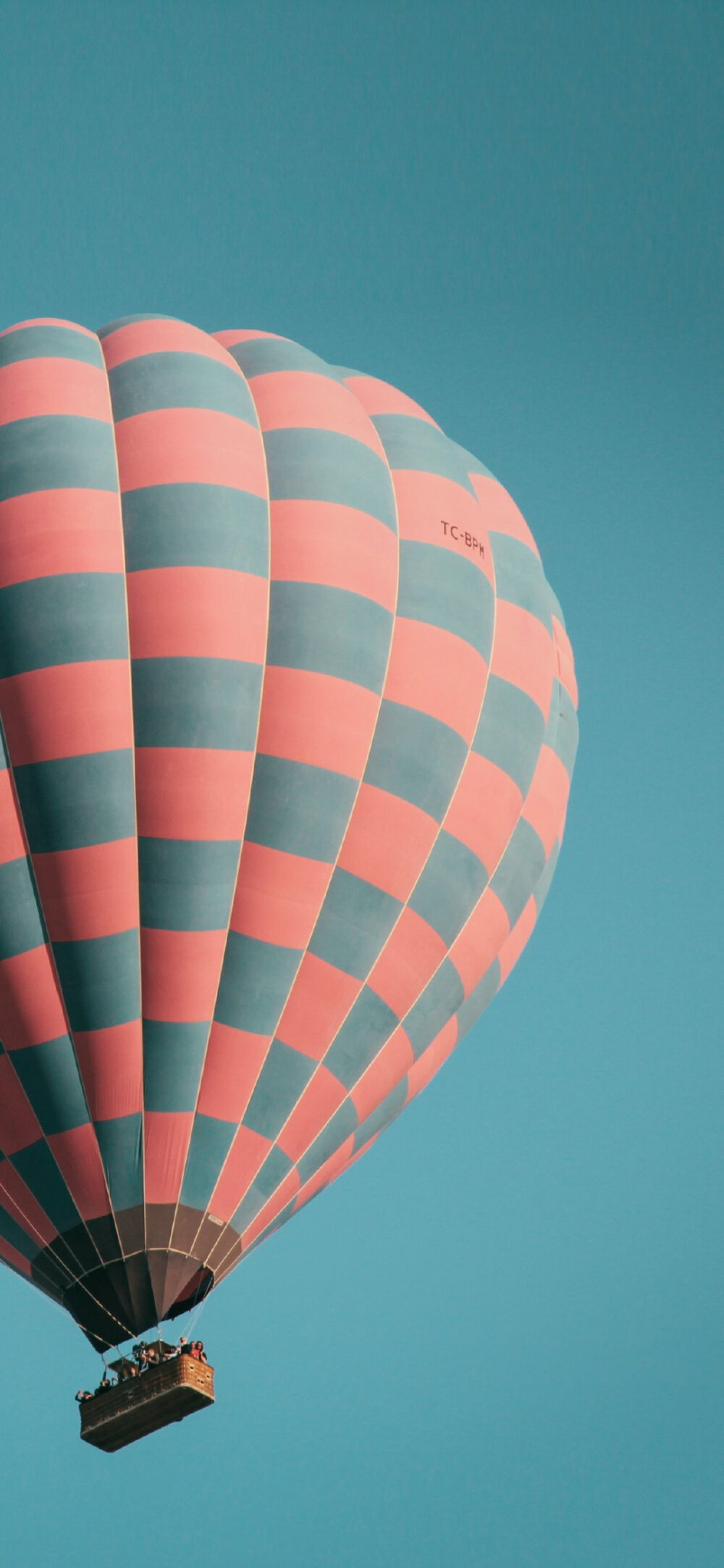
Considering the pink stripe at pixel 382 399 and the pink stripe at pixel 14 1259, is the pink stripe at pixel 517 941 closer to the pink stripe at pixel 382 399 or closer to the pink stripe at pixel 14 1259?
the pink stripe at pixel 382 399

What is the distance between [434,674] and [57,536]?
3.12m

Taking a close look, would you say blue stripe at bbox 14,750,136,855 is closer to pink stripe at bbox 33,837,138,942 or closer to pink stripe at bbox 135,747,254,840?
pink stripe at bbox 33,837,138,942

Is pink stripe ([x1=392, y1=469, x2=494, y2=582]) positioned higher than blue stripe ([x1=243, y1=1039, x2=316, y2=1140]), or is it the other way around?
pink stripe ([x1=392, y1=469, x2=494, y2=582])

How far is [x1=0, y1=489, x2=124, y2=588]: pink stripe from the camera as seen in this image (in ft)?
48.0

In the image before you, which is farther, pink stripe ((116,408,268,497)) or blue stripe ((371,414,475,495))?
blue stripe ((371,414,475,495))

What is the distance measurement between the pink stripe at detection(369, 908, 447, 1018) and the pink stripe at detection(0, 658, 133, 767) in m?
2.76

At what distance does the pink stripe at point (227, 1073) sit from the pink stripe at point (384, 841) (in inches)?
59.9

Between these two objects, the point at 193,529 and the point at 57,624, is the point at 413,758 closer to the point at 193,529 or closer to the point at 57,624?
the point at 193,529

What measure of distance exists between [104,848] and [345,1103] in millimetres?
2895

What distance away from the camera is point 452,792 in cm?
1590

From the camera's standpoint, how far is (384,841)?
15422 millimetres

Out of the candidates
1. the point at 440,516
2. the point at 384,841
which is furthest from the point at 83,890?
the point at 440,516

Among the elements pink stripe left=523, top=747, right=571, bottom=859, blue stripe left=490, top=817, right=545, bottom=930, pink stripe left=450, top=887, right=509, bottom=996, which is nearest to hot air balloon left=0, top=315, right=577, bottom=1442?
pink stripe left=450, top=887, right=509, bottom=996

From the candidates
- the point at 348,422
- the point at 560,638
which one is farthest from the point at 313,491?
the point at 560,638
